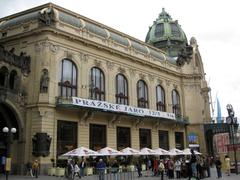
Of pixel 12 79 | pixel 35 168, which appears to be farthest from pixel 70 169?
pixel 12 79

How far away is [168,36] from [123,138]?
102 ft

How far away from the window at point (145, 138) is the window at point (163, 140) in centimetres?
279

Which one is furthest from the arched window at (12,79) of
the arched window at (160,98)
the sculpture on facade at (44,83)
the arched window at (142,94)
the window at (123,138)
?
the arched window at (160,98)

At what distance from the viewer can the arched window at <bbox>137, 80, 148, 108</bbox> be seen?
50.2m

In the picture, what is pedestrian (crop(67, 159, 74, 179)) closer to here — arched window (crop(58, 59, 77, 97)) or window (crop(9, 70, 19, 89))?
arched window (crop(58, 59, 77, 97))

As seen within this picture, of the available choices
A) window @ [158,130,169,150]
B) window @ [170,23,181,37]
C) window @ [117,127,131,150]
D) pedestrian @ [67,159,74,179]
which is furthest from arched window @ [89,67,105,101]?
window @ [170,23,181,37]

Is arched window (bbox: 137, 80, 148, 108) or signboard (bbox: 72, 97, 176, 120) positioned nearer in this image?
signboard (bbox: 72, 97, 176, 120)

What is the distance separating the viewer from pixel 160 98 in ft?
180

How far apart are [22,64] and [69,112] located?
7.42 meters

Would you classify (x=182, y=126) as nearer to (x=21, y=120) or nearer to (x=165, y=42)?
(x=165, y=42)

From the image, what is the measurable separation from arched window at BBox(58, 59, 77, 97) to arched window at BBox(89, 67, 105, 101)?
8.76 feet

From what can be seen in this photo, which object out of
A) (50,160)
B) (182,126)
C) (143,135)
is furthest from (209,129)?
(50,160)

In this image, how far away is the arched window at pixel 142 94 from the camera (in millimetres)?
50172

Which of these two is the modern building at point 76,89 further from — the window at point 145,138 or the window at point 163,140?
the window at point 145,138
